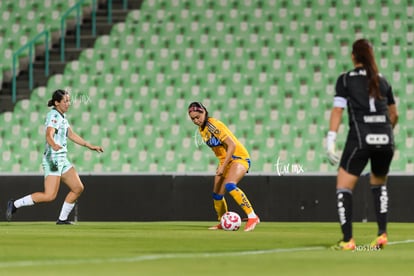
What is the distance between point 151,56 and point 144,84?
0.97 m

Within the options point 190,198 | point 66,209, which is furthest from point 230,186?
point 190,198

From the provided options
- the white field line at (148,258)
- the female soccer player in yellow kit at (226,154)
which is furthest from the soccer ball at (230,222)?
the white field line at (148,258)

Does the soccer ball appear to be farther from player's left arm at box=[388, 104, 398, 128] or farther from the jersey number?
the jersey number

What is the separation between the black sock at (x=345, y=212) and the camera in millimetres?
9688

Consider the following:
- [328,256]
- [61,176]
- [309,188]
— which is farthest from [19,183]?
[328,256]

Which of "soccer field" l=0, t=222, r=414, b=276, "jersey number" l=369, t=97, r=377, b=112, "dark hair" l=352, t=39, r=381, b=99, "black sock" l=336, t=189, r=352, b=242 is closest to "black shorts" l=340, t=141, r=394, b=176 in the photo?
"black sock" l=336, t=189, r=352, b=242

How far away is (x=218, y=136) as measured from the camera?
14523 millimetres

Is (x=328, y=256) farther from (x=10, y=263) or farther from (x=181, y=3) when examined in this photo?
(x=181, y=3)

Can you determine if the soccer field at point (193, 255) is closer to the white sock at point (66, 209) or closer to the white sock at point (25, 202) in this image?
the white sock at point (25, 202)

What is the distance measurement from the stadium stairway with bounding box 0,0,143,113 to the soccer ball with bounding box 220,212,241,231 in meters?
10.9

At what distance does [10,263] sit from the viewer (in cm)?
810

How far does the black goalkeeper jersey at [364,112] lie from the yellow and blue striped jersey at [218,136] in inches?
186

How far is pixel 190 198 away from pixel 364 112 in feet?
32.6

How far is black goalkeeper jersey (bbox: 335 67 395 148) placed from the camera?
973 cm
